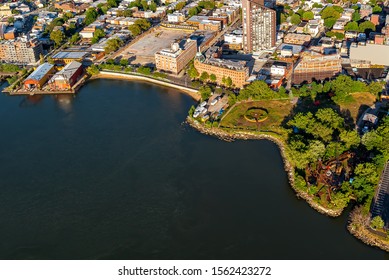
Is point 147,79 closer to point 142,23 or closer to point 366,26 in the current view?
point 142,23

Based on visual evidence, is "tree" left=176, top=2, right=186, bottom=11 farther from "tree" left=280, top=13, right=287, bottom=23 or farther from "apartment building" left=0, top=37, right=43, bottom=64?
"apartment building" left=0, top=37, right=43, bottom=64

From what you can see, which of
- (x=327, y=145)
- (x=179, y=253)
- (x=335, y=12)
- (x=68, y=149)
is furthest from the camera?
(x=335, y=12)

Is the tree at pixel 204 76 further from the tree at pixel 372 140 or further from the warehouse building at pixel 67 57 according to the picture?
the tree at pixel 372 140

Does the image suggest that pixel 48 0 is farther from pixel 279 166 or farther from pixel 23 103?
pixel 279 166

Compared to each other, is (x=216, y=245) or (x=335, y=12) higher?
(x=335, y=12)

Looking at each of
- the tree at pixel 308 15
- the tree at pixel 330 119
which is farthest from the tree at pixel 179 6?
the tree at pixel 330 119

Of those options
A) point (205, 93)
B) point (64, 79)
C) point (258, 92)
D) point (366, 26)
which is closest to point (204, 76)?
point (205, 93)

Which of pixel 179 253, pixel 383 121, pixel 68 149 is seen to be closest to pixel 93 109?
pixel 68 149
